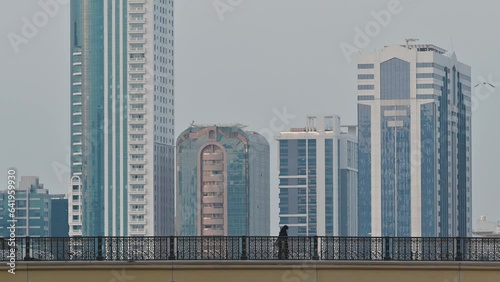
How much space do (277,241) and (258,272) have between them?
25.5 inches

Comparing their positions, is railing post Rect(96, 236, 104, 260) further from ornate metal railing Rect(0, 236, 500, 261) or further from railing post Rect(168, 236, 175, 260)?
railing post Rect(168, 236, 175, 260)

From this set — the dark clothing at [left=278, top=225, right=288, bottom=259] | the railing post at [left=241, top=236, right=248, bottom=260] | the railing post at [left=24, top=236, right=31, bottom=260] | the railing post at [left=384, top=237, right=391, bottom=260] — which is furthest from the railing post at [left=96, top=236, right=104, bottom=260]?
the railing post at [left=384, top=237, right=391, bottom=260]

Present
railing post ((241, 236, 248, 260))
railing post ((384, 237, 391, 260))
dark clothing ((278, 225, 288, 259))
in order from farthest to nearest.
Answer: dark clothing ((278, 225, 288, 259)) < railing post ((241, 236, 248, 260)) < railing post ((384, 237, 391, 260))

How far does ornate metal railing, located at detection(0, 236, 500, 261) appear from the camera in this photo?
30.7 metres

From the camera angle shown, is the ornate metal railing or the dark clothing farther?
the dark clothing

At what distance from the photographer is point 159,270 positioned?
30875 millimetres

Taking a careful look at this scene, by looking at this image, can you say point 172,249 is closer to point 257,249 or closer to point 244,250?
point 244,250

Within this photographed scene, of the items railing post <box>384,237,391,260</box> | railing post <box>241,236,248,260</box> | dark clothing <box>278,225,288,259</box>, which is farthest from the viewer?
dark clothing <box>278,225,288,259</box>

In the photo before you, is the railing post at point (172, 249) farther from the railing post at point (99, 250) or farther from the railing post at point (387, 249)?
the railing post at point (387, 249)

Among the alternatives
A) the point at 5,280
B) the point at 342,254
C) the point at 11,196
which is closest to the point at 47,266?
the point at 5,280

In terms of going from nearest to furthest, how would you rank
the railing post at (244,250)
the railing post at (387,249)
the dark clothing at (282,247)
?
the railing post at (387,249) < the railing post at (244,250) < the dark clothing at (282,247)

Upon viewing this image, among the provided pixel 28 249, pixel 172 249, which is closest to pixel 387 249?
pixel 172 249

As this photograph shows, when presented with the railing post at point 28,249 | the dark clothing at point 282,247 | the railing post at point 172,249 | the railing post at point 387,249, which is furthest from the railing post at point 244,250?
the railing post at point 28,249

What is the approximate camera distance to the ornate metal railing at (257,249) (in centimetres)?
3070
